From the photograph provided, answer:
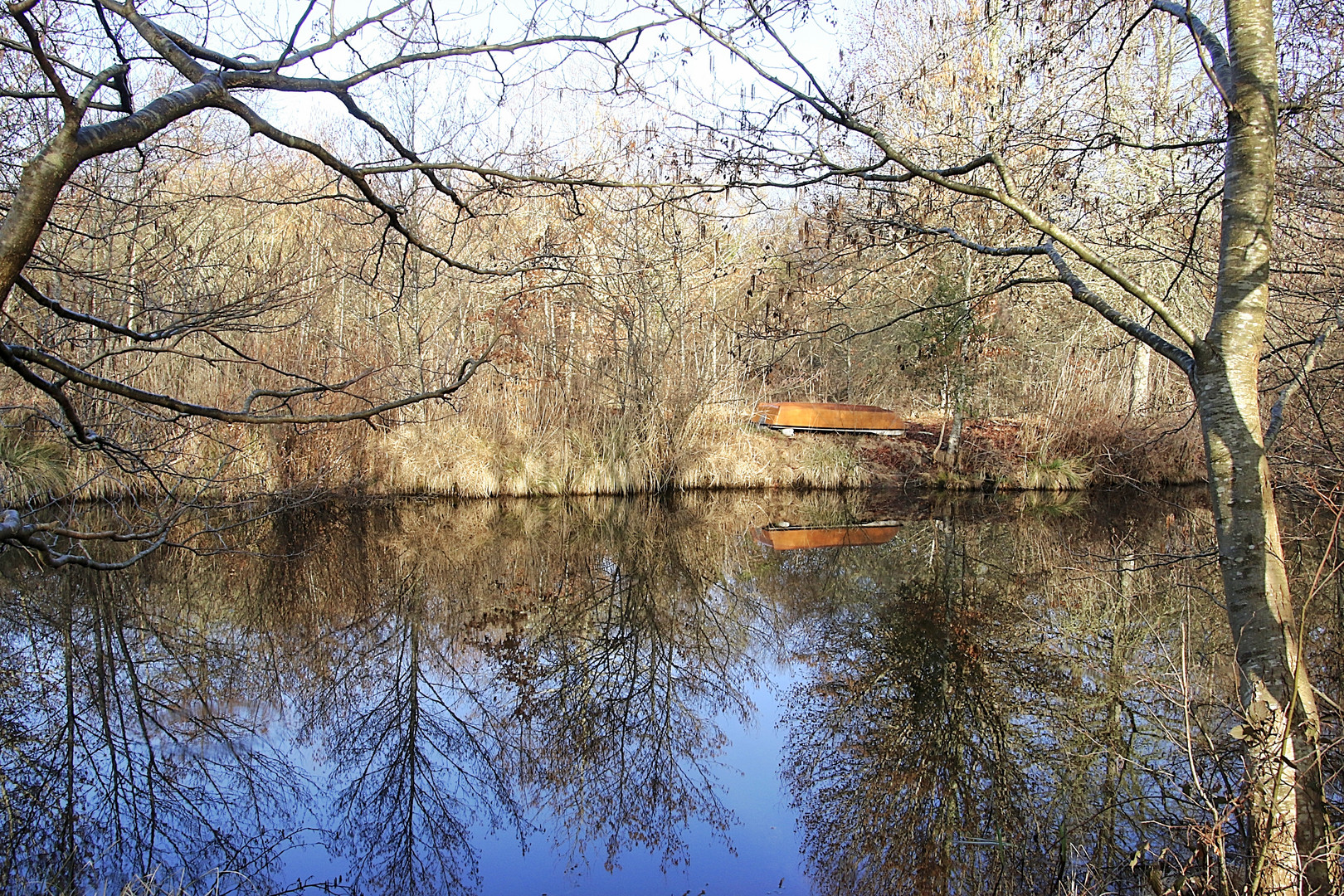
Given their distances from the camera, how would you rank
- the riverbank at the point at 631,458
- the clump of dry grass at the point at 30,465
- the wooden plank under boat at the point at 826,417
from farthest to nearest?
the wooden plank under boat at the point at 826,417
the riverbank at the point at 631,458
the clump of dry grass at the point at 30,465

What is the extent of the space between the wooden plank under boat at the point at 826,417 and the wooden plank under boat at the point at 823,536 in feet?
13.0

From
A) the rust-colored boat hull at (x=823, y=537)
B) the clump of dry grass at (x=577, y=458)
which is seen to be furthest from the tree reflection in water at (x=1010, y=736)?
the clump of dry grass at (x=577, y=458)

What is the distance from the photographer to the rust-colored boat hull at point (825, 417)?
1695cm

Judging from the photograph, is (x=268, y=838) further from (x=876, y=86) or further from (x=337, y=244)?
(x=337, y=244)

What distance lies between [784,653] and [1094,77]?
16.1ft

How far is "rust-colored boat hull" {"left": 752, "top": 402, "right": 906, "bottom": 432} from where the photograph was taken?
17.0 m

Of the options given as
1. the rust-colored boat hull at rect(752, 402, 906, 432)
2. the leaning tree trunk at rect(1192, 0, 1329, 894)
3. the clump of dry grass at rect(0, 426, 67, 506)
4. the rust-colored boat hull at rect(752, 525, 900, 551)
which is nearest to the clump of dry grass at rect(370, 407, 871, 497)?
the rust-colored boat hull at rect(752, 402, 906, 432)

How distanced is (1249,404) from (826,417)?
46.2 feet

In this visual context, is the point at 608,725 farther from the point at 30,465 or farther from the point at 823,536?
the point at 30,465

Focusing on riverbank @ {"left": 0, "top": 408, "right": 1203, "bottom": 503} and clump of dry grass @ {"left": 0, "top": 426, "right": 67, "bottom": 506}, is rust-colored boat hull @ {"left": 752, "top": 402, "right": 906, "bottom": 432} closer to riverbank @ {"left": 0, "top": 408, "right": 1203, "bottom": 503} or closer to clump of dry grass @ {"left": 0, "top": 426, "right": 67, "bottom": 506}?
riverbank @ {"left": 0, "top": 408, "right": 1203, "bottom": 503}

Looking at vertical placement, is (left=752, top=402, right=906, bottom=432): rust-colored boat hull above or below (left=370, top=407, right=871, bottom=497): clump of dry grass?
above

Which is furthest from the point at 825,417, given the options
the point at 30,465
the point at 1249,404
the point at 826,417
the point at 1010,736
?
the point at 1249,404

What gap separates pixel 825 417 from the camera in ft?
56.9

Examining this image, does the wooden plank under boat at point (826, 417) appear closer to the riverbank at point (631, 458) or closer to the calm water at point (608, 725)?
the riverbank at point (631, 458)
